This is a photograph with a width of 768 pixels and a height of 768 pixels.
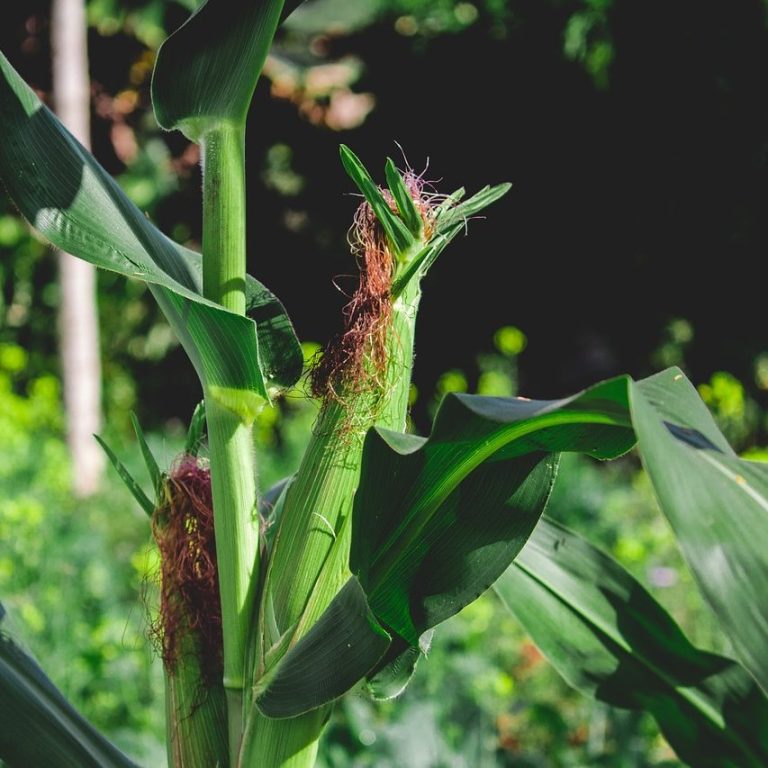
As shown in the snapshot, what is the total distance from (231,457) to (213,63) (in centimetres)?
28

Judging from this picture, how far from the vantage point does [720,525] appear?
0.54 m

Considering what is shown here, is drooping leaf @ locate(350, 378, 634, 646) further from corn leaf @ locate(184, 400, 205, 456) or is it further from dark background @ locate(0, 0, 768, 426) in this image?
dark background @ locate(0, 0, 768, 426)

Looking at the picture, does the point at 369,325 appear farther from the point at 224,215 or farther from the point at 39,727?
the point at 39,727

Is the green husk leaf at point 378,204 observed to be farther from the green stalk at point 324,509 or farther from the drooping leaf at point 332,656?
the drooping leaf at point 332,656

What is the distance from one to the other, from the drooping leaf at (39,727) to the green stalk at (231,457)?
20 cm

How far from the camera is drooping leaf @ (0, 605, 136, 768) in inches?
33.6

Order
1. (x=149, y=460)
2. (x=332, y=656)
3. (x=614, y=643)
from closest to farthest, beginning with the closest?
(x=332, y=656) < (x=149, y=460) < (x=614, y=643)

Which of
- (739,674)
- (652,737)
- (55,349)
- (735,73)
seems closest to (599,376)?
(735,73)

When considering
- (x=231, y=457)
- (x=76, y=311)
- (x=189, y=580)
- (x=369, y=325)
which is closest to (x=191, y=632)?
(x=189, y=580)

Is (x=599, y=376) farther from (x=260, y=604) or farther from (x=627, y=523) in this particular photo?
(x=260, y=604)

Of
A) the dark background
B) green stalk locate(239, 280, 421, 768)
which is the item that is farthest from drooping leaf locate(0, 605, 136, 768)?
the dark background

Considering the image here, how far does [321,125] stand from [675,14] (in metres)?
2.15

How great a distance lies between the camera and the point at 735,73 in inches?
189

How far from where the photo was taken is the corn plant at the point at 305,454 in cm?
68
